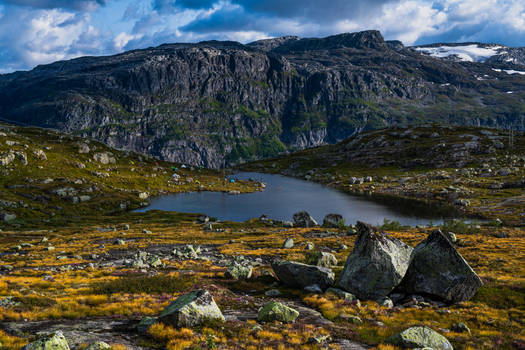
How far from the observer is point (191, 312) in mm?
18922

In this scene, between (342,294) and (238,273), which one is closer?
(342,294)

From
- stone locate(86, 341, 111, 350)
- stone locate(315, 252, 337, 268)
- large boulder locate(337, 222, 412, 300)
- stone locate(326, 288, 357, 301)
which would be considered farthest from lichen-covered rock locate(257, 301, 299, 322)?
stone locate(315, 252, 337, 268)

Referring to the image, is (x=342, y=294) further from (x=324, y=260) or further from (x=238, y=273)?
(x=324, y=260)

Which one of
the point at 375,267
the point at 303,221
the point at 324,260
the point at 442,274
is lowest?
the point at 303,221

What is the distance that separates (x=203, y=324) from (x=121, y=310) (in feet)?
22.5

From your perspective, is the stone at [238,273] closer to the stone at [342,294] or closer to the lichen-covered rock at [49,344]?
the stone at [342,294]

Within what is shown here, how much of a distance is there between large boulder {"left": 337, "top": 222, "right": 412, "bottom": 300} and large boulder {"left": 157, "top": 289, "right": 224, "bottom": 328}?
13661 mm

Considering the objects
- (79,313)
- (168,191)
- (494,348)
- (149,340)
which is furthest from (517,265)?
(168,191)

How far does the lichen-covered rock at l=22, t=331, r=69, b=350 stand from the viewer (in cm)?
1377

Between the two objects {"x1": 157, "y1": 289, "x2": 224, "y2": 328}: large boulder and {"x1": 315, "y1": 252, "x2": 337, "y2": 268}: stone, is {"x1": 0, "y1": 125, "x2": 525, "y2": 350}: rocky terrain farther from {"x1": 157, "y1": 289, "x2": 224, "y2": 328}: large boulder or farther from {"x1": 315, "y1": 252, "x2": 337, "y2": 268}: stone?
{"x1": 315, "y1": 252, "x2": 337, "y2": 268}: stone

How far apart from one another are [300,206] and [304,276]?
119 metres

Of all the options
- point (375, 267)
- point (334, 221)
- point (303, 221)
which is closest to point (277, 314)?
point (375, 267)

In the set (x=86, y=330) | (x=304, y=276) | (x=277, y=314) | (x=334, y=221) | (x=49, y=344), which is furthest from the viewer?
(x=334, y=221)

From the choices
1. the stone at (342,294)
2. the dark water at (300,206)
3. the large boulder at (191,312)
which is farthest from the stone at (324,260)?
the dark water at (300,206)
